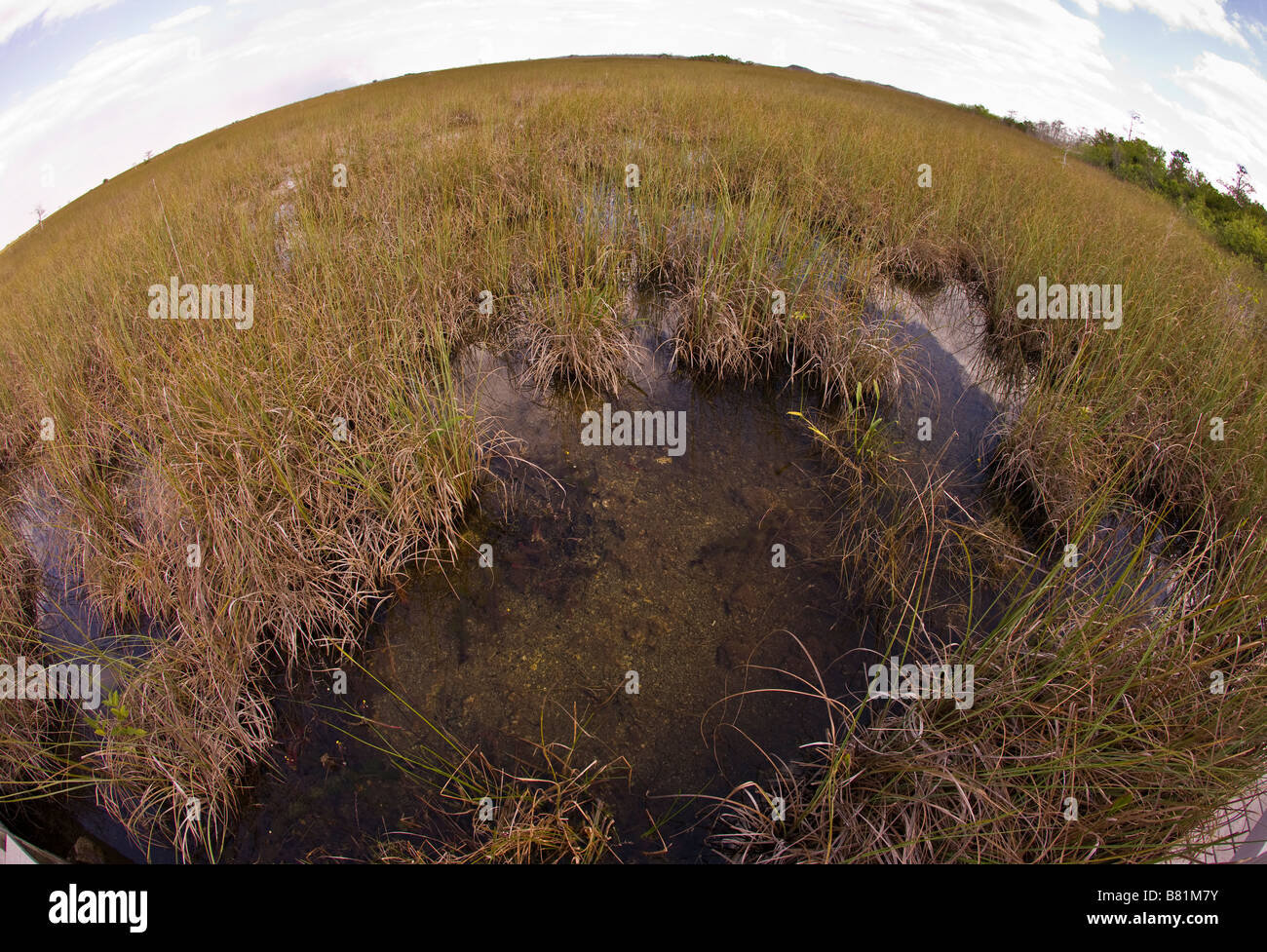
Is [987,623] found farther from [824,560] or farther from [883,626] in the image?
[824,560]

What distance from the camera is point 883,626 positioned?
2670 mm

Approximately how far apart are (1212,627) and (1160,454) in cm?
175

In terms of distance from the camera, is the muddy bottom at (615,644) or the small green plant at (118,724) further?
the muddy bottom at (615,644)

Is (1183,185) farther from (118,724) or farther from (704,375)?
(118,724)

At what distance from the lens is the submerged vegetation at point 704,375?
1865 mm

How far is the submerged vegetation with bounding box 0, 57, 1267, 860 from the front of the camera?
1865mm

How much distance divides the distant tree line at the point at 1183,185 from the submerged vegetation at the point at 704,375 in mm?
949

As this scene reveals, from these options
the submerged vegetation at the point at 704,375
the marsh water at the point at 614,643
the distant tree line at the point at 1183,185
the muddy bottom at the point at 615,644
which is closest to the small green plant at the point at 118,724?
the submerged vegetation at the point at 704,375

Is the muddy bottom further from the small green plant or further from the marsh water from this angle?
the small green plant

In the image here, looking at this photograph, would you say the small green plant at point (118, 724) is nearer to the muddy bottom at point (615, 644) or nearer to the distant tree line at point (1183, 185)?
the muddy bottom at point (615, 644)

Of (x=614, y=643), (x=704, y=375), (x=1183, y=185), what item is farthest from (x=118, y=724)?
(x=1183, y=185)

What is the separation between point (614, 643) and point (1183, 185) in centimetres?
1229

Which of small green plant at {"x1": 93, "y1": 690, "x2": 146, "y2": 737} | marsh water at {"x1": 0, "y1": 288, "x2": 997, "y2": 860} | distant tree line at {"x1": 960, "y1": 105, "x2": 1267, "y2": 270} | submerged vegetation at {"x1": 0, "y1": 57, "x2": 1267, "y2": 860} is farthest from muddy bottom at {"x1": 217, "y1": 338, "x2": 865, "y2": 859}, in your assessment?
distant tree line at {"x1": 960, "y1": 105, "x2": 1267, "y2": 270}

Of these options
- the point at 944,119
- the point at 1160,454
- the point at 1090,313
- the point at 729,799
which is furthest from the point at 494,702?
the point at 944,119
